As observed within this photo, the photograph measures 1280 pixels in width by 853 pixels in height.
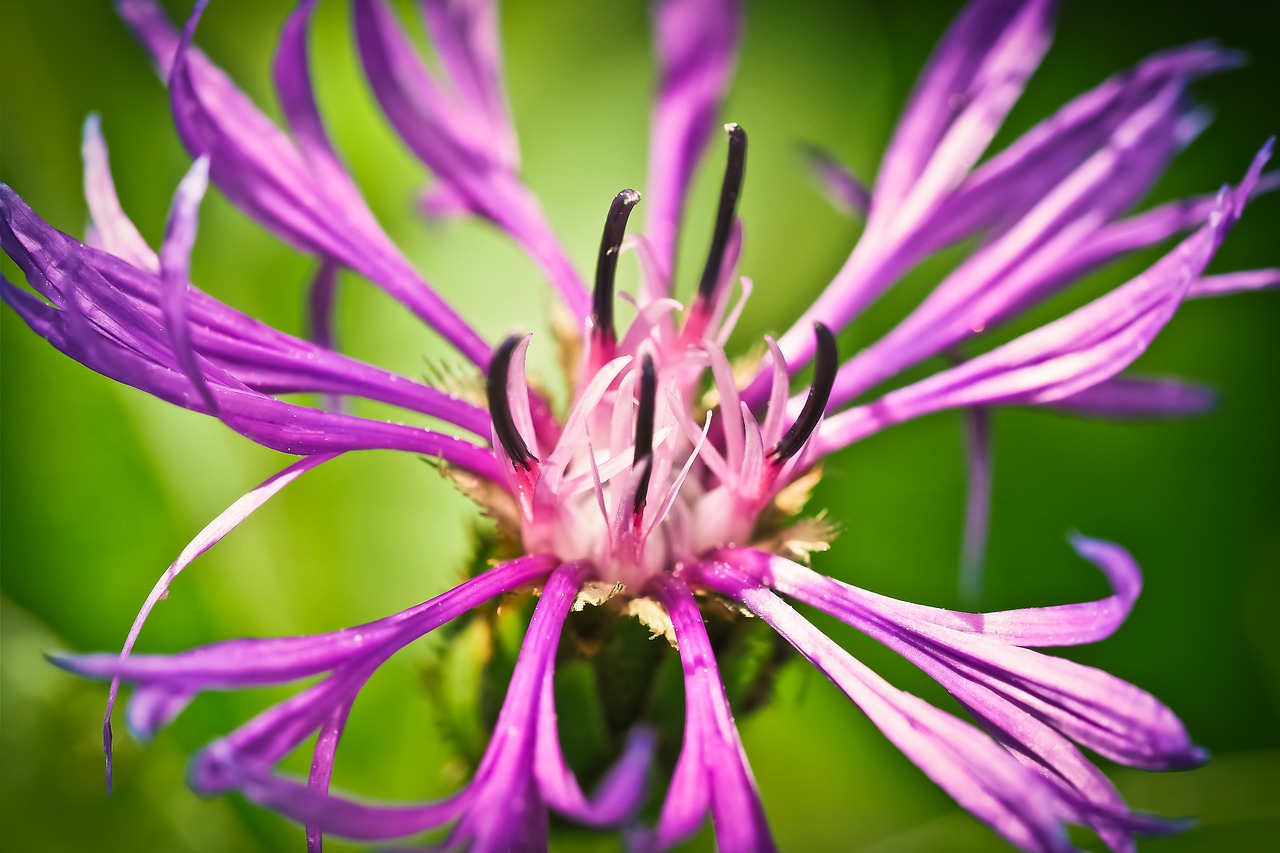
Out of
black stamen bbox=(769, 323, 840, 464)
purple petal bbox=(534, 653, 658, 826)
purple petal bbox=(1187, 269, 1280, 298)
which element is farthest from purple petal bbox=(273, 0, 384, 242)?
purple petal bbox=(1187, 269, 1280, 298)

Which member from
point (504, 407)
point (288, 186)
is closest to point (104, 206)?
point (288, 186)

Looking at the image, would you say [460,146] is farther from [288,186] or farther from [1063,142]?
[1063,142]

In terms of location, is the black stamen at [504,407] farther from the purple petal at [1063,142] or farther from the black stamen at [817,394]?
the purple petal at [1063,142]

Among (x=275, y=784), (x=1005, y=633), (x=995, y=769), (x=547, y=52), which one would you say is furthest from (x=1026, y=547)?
(x=275, y=784)

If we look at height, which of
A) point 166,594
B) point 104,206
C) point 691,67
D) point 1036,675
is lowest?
point 1036,675

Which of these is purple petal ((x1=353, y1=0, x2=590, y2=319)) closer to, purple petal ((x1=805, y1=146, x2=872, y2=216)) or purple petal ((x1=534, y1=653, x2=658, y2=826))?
purple petal ((x1=805, y1=146, x2=872, y2=216))

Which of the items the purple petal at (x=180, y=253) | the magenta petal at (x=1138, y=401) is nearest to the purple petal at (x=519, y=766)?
the purple petal at (x=180, y=253)

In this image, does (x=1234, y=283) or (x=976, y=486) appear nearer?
(x=1234, y=283)

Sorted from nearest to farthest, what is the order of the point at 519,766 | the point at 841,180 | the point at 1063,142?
the point at 519,766 < the point at 1063,142 < the point at 841,180

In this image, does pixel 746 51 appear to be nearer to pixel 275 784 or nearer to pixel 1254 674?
pixel 1254 674
